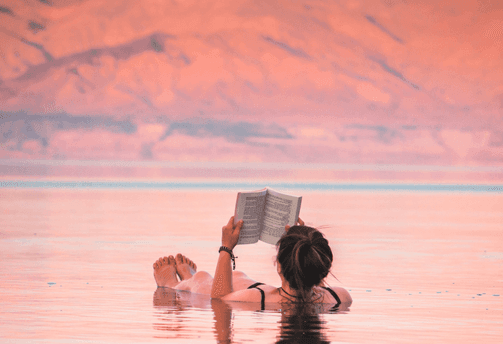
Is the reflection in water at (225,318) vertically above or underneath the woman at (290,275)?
underneath

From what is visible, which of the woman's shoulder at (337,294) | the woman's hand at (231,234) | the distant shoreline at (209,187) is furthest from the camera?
the distant shoreline at (209,187)

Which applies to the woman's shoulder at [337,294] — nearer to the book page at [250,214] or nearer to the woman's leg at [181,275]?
the book page at [250,214]

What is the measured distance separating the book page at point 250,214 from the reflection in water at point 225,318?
22.8 inches

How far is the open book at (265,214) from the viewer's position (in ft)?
19.7

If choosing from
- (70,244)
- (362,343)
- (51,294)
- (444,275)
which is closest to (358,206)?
(70,244)

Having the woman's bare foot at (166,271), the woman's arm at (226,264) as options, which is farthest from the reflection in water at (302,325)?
the woman's bare foot at (166,271)

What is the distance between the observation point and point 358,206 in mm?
21875

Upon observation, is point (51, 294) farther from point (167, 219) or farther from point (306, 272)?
point (167, 219)

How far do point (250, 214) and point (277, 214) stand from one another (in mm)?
215

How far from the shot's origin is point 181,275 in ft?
25.2

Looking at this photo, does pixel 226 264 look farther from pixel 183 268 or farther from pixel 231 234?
pixel 183 268

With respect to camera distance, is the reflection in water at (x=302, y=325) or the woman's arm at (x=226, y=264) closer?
the reflection in water at (x=302, y=325)

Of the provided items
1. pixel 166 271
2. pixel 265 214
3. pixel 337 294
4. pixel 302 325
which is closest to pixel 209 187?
pixel 166 271

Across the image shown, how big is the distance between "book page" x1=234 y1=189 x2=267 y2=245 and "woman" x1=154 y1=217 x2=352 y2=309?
0.07 m
